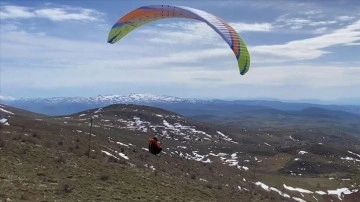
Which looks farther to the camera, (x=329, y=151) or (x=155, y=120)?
(x=155, y=120)

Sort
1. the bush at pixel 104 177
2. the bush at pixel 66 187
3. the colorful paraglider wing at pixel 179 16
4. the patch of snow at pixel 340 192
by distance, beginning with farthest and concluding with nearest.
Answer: the patch of snow at pixel 340 192 < the bush at pixel 104 177 < the bush at pixel 66 187 < the colorful paraglider wing at pixel 179 16

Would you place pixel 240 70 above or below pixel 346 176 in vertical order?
above

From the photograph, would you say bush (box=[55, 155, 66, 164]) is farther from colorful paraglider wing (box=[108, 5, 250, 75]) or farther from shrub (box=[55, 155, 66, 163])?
colorful paraglider wing (box=[108, 5, 250, 75])

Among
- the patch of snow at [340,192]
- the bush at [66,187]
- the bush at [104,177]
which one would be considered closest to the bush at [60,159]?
the bush at [104,177]

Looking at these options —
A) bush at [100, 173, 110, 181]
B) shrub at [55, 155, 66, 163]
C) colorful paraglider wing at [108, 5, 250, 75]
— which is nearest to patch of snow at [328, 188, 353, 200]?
bush at [100, 173, 110, 181]

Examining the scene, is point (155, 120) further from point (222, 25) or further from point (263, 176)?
point (222, 25)

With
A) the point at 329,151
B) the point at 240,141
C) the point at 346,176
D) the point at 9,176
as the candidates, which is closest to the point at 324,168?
the point at 346,176

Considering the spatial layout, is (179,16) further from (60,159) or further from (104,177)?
(60,159)

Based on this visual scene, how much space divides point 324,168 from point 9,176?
8582 cm

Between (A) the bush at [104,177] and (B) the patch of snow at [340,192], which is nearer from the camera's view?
(A) the bush at [104,177]

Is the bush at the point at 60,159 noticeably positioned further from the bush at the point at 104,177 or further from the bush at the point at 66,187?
the bush at the point at 66,187

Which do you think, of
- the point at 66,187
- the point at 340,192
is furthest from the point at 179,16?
the point at 340,192

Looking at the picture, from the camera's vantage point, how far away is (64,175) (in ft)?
85.3

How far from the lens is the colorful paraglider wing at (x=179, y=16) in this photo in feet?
67.9
